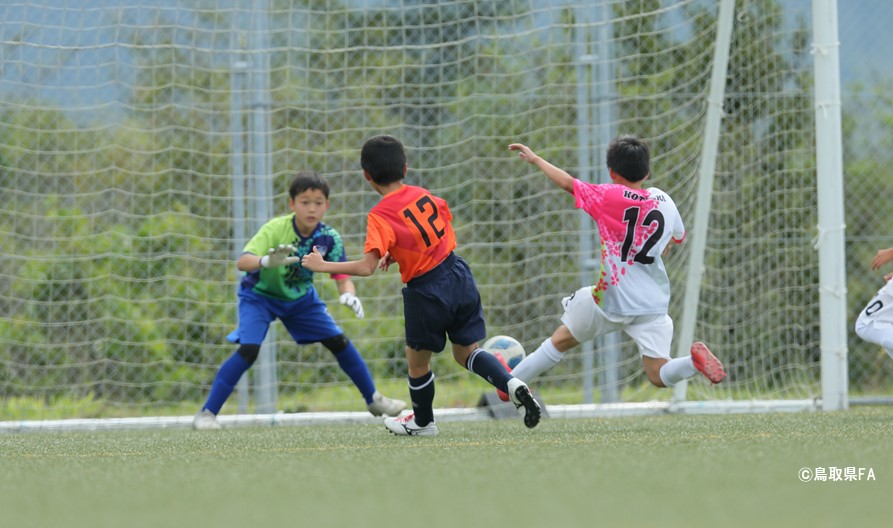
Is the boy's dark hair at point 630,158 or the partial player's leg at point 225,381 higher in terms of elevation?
the boy's dark hair at point 630,158

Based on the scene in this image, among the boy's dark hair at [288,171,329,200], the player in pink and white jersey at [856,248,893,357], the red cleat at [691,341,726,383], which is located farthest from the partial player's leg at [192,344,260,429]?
the player in pink and white jersey at [856,248,893,357]

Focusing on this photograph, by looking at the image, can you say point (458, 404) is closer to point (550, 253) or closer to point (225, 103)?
point (550, 253)

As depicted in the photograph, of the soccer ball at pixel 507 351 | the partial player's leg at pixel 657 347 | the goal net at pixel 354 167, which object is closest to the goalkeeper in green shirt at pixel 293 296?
the soccer ball at pixel 507 351

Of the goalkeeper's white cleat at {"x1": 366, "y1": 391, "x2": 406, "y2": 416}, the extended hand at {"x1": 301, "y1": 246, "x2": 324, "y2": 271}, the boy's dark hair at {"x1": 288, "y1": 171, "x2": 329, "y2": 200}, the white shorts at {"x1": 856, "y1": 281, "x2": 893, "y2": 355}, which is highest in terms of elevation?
the boy's dark hair at {"x1": 288, "y1": 171, "x2": 329, "y2": 200}

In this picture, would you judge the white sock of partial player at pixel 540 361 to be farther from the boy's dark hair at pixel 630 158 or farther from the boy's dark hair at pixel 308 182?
the boy's dark hair at pixel 308 182

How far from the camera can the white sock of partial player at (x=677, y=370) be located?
5.00m

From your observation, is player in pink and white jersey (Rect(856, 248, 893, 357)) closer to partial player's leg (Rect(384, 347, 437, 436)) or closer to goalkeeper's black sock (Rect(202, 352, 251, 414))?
partial player's leg (Rect(384, 347, 437, 436))

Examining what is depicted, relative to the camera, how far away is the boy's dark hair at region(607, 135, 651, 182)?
5277mm

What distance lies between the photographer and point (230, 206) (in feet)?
26.2

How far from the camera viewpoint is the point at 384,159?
481 cm

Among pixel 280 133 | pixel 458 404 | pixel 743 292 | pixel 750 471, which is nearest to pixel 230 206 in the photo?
pixel 280 133

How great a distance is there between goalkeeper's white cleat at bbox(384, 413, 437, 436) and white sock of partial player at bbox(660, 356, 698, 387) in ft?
3.38

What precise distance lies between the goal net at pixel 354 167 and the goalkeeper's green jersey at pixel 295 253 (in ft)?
4.83

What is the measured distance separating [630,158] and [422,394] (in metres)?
1.40
